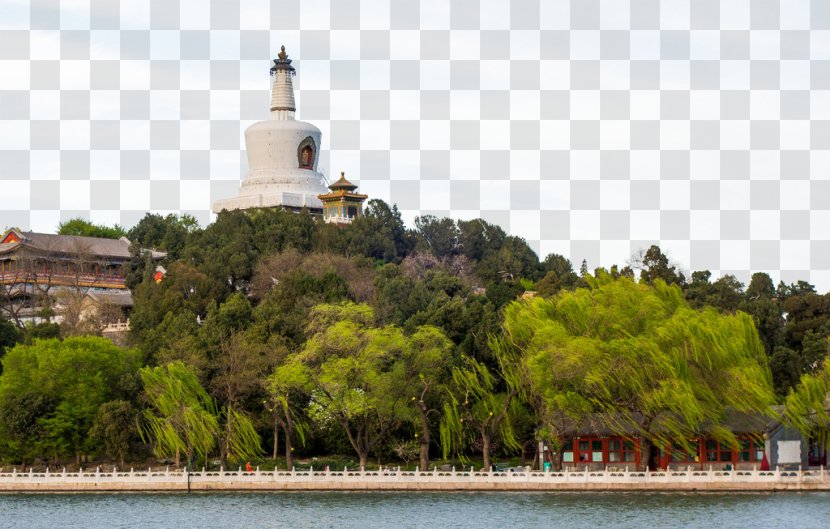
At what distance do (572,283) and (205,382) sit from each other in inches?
959

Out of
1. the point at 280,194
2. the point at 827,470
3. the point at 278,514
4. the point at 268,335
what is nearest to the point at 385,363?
the point at 268,335

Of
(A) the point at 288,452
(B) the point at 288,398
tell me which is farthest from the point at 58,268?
(A) the point at 288,452

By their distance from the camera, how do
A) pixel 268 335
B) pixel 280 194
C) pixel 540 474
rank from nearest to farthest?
pixel 540 474, pixel 268 335, pixel 280 194

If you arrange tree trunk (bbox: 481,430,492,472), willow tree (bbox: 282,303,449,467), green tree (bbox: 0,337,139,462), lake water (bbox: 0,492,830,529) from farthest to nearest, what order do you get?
green tree (bbox: 0,337,139,462), willow tree (bbox: 282,303,449,467), tree trunk (bbox: 481,430,492,472), lake water (bbox: 0,492,830,529)

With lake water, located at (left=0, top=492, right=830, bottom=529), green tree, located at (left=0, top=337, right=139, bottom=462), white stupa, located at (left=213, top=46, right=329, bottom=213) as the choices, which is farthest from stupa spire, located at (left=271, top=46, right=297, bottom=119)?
lake water, located at (left=0, top=492, right=830, bottom=529)

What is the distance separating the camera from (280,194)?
11694 cm

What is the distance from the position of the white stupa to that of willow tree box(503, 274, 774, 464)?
5295 cm

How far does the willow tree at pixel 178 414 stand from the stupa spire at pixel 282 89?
5201 centimetres

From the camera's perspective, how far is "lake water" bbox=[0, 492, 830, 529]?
55.8 metres

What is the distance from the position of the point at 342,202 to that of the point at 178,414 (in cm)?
4841

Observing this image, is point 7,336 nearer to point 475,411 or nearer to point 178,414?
point 178,414

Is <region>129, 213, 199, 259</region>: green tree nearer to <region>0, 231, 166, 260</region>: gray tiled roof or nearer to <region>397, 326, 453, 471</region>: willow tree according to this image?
<region>0, 231, 166, 260</region>: gray tiled roof

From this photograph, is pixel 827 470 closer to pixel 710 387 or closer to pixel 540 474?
pixel 710 387

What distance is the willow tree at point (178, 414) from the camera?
226ft
